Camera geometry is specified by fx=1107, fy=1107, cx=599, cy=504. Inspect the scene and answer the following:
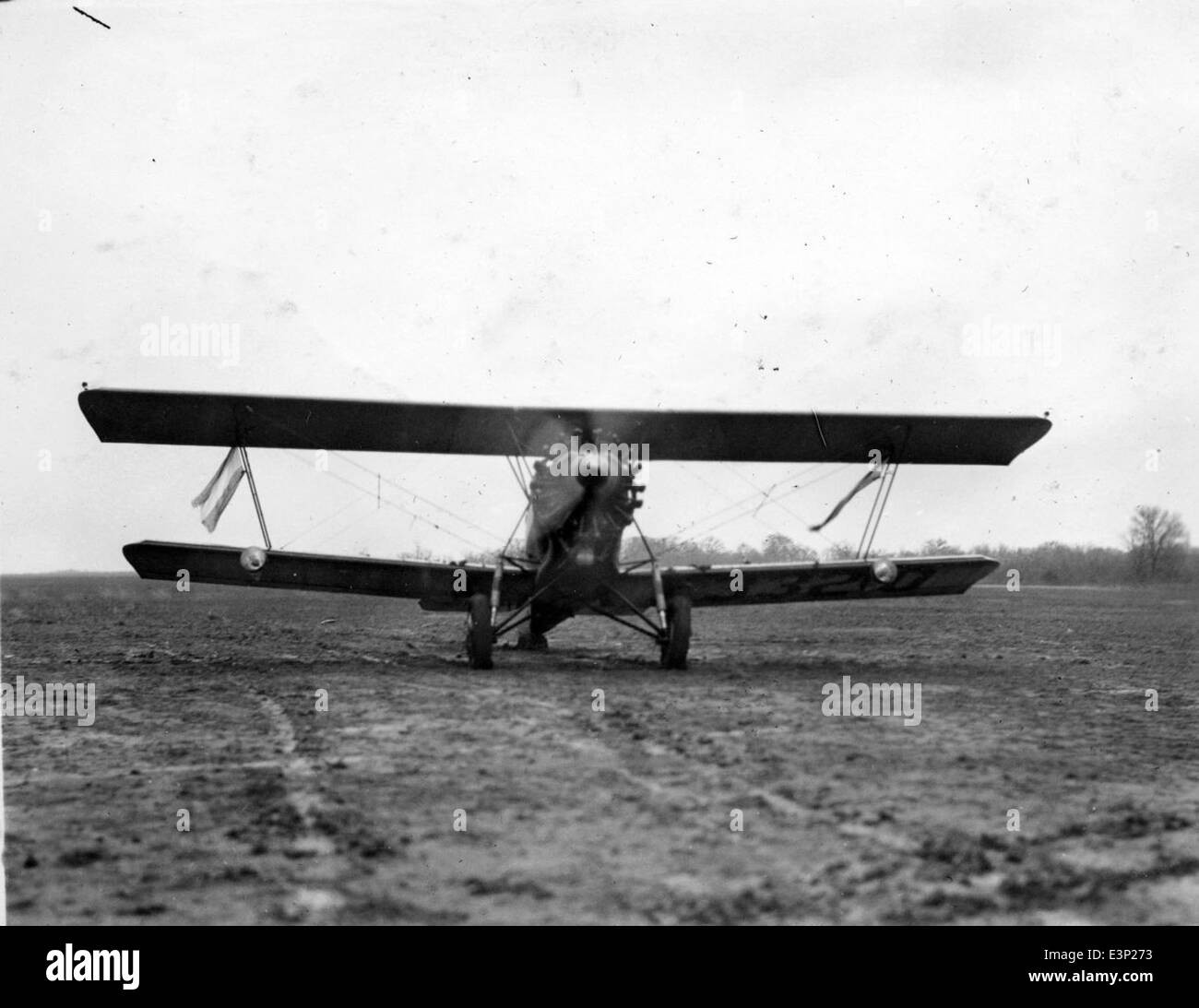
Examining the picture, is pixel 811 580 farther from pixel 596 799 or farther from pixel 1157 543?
pixel 1157 543

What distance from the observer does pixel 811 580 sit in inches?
519

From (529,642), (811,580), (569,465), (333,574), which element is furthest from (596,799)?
(529,642)

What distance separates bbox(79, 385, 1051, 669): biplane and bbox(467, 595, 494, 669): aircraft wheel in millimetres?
16

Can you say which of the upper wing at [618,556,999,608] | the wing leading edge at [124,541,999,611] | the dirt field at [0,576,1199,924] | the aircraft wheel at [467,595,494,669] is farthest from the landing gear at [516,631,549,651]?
the aircraft wheel at [467,595,494,669]

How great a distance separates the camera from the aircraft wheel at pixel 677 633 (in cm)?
1192

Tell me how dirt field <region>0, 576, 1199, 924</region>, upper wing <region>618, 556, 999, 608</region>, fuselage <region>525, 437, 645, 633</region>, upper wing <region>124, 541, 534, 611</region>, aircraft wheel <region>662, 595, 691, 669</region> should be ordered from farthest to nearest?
1. upper wing <region>618, 556, 999, 608</region>
2. upper wing <region>124, 541, 534, 611</region>
3. aircraft wheel <region>662, 595, 691, 669</region>
4. fuselage <region>525, 437, 645, 633</region>
5. dirt field <region>0, 576, 1199, 924</region>

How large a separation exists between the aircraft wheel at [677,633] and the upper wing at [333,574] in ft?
6.24

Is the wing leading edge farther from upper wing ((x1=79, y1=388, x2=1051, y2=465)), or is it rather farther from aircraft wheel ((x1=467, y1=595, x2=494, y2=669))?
upper wing ((x1=79, y1=388, x2=1051, y2=465))

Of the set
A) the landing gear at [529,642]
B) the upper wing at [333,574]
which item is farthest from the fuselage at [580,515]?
the landing gear at [529,642]

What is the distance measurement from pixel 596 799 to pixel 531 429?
275 inches

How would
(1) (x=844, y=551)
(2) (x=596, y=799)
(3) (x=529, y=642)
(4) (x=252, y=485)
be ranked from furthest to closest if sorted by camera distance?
1. (1) (x=844, y=551)
2. (3) (x=529, y=642)
3. (4) (x=252, y=485)
4. (2) (x=596, y=799)

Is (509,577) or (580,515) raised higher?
(580,515)

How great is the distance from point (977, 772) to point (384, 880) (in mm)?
3627

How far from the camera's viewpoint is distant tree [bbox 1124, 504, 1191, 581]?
37.0 m
